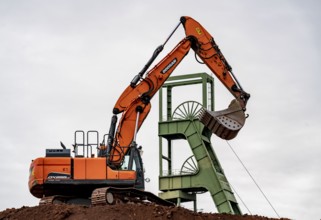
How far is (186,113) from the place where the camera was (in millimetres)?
59594

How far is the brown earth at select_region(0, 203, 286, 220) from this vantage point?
25.7m

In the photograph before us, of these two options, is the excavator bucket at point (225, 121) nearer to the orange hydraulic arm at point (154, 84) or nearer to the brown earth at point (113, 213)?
the orange hydraulic arm at point (154, 84)

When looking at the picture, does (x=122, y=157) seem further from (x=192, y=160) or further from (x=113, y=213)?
(x=192, y=160)

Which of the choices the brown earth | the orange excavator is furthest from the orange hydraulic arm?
the brown earth

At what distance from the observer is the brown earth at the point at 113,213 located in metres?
25.7

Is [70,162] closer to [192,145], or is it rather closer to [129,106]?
[129,106]

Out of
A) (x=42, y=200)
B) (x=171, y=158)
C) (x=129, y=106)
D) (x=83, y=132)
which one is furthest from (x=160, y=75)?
(x=171, y=158)

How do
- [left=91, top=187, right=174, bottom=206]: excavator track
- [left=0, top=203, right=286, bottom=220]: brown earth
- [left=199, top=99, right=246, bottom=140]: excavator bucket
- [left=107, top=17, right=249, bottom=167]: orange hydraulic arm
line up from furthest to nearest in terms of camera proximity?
[left=199, top=99, right=246, bottom=140]: excavator bucket → [left=107, top=17, right=249, bottom=167]: orange hydraulic arm → [left=91, top=187, right=174, bottom=206]: excavator track → [left=0, top=203, right=286, bottom=220]: brown earth

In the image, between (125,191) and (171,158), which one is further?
(171,158)

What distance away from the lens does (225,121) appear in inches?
1248

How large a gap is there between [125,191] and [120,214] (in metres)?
2.39

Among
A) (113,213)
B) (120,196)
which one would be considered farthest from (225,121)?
(113,213)

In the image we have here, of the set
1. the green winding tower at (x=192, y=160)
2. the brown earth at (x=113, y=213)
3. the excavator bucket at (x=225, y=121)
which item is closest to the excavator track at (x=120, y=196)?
the brown earth at (x=113, y=213)

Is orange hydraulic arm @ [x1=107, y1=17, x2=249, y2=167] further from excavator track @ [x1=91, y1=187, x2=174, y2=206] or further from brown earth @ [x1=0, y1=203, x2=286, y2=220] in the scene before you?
brown earth @ [x1=0, y1=203, x2=286, y2=220]
